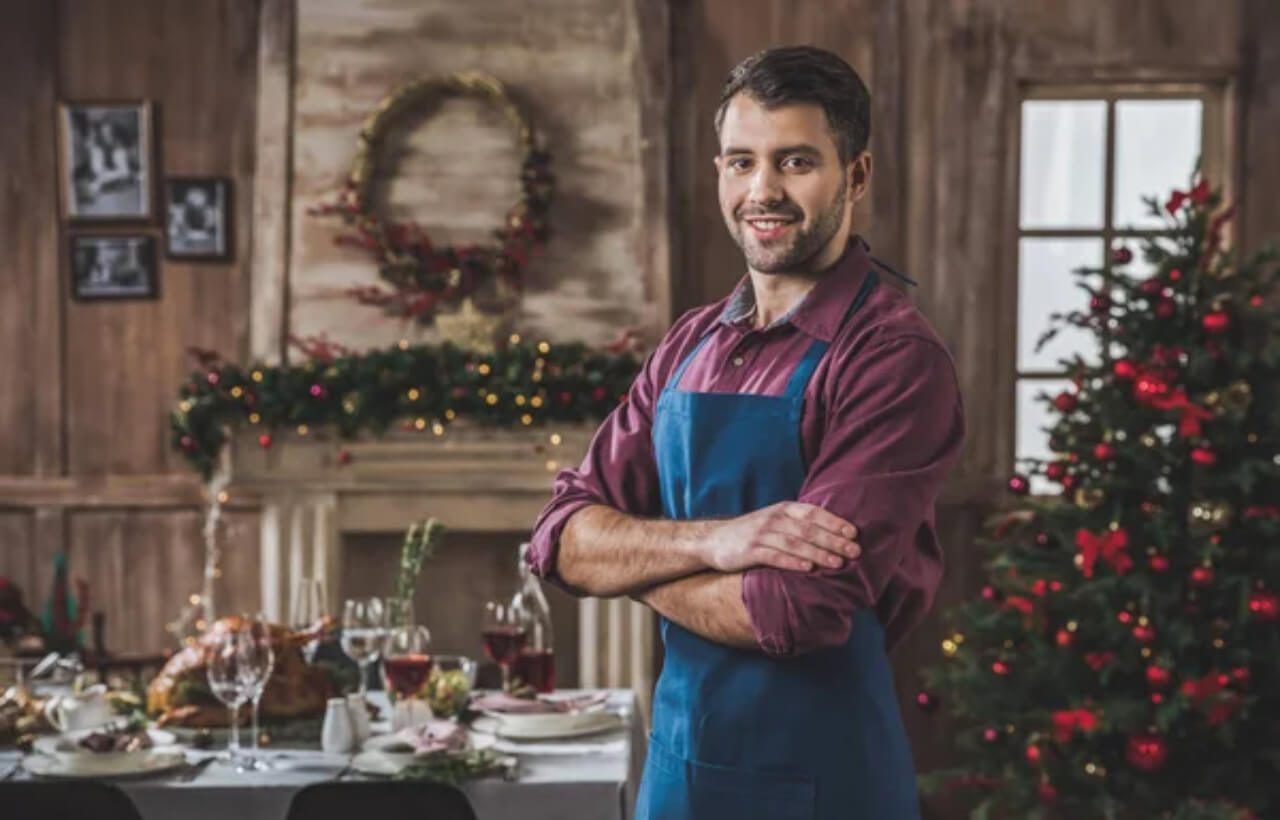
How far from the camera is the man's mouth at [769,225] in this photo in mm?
1645

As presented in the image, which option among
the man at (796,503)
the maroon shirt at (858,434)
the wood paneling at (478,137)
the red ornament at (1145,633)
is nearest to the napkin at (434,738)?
the man at (796,503)

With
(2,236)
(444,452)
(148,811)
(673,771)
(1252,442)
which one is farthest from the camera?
(2,236)

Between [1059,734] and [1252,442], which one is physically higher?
[1252,442]

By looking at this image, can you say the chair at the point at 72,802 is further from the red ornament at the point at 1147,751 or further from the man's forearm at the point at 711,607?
the red ornament at the point at 1147,751

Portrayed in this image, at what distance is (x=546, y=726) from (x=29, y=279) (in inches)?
133

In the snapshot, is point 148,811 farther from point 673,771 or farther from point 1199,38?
point 1199,38

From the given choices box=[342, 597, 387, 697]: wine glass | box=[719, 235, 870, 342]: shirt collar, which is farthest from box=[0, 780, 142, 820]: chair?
box=[719, 235, 870, 342]: shirt collar

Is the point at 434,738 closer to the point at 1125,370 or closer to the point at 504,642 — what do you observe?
the point at 504,642

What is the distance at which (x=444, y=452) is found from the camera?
16.4 ft

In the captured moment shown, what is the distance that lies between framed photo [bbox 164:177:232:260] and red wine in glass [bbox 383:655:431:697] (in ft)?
9.22

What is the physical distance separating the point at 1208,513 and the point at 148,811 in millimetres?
2723

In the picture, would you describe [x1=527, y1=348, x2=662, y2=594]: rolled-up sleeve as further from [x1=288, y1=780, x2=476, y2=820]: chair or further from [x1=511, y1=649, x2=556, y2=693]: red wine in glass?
[x1=511, y1=649, x2=556, y2=693]: red wine in glass

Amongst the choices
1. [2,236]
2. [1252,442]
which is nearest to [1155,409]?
[1252,442]

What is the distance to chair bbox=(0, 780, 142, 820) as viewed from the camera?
2.36 meters
